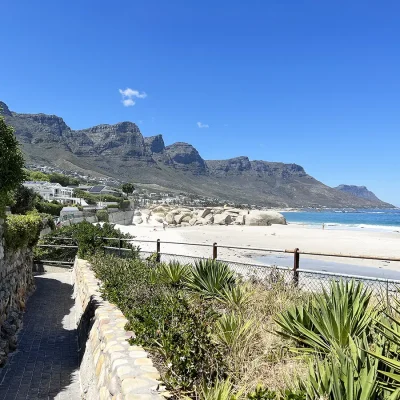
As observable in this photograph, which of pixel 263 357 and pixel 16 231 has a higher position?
pixel 16 231

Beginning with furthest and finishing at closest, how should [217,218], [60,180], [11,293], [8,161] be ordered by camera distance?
[60,180], [217,218], [11,293], [8,161]

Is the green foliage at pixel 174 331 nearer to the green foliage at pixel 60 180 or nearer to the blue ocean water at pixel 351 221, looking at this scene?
the blue ocean water at pixel 351 221

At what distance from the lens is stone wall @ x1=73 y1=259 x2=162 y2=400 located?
3609 mm

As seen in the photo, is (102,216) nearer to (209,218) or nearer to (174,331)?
(209,218)

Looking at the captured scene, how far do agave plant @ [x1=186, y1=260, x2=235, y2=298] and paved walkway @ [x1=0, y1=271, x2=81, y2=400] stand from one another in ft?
9.39

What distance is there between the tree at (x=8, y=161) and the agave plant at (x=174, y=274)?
3687mm

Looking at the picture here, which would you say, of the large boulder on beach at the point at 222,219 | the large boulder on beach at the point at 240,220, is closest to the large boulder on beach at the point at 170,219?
the large boulder on beach at the point at 222,219

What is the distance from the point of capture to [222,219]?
202ft

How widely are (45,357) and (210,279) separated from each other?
412 cm

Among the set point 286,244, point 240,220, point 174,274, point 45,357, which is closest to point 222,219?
point 240,220

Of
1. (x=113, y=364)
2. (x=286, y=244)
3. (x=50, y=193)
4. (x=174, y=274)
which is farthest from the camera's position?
(x=50, y=193)

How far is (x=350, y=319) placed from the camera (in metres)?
4.09

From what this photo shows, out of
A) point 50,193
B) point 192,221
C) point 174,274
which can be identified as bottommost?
point 192,221

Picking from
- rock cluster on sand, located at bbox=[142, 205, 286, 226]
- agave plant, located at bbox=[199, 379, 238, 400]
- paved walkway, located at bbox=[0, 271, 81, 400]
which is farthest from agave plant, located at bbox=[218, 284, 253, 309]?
rock cluster on sand, located at bbox=[142, 205, 286, 226]
